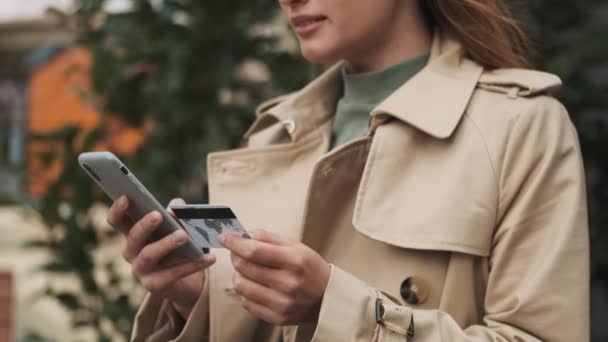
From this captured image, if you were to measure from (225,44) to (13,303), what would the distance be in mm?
2564

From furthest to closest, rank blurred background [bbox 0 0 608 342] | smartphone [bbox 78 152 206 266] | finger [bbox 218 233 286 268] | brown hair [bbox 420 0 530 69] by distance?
blurred background [bbox 0 0 608 342]
brown hair [bbox 420 0 530 69]
smartphone [bbox 78 152 206 266]
finger [bbox 218 233 286 268]

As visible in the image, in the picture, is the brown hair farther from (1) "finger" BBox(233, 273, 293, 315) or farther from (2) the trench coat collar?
(1) "finger" BBox(233, 273, 293, 315)

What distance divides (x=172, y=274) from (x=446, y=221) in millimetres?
506

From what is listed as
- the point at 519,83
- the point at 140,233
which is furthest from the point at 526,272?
the point at 140,233

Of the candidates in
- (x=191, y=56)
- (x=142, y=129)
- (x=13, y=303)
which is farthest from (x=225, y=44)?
(x=13, y=303)

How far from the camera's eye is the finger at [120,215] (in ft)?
5.82

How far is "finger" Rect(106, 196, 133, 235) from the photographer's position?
1.77m

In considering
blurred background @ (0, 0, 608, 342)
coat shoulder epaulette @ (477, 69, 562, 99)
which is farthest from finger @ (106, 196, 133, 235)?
blurred background @ (0, 0, 608, 342)

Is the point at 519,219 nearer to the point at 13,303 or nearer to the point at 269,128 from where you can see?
the point at 269,128

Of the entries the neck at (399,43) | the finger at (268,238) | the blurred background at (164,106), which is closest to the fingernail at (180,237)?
the finger at (268,238)

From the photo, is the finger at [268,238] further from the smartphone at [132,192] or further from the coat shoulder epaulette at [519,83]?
the coat shoulder epaulette at [519,83]

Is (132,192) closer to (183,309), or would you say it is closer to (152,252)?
(152,252)

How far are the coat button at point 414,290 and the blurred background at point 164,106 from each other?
1512 mm

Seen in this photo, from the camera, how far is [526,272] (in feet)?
5.46
